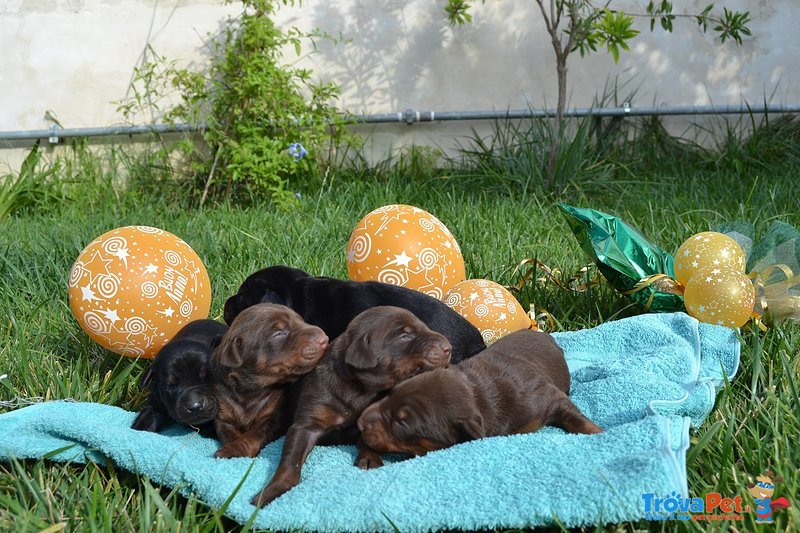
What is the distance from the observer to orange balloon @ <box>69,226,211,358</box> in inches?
129

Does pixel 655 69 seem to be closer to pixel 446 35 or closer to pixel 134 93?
pixel 446 35

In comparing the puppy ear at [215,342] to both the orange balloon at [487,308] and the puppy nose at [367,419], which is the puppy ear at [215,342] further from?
the orange balloon at [487,308]

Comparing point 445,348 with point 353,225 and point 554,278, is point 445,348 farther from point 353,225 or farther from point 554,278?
point 353,225

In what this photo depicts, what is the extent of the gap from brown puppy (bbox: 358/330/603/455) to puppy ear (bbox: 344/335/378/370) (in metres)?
0.13

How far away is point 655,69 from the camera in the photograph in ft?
25.9

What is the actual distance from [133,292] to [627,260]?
91.4 inches

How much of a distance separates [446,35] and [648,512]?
656cm

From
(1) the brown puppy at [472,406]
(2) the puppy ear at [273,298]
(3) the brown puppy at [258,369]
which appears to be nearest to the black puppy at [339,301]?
(2) the puppy ear at [273,298]

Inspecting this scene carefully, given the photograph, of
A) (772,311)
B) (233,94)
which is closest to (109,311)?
(772,311)

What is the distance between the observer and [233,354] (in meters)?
2.66

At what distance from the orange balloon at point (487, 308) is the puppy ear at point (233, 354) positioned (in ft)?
3.82

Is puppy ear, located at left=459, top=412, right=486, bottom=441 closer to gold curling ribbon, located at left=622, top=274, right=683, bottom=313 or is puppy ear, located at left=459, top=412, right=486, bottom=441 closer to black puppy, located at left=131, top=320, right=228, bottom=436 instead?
black puppy, located at left=131, top=320, right=228, bottom=436

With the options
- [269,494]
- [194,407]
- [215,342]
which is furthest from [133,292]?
[269,494]

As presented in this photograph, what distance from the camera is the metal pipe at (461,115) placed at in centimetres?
764
